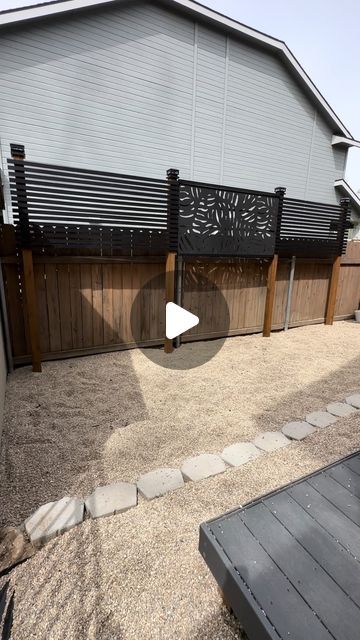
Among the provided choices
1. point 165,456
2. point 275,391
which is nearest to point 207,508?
point 165,456

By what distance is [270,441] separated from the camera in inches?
92.6

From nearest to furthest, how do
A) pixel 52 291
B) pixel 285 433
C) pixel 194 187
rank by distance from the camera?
pixel 285 433 → pixel 52 291 → pixel 194 187

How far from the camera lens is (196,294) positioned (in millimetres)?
4750

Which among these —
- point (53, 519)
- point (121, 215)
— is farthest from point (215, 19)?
point (53, 519)

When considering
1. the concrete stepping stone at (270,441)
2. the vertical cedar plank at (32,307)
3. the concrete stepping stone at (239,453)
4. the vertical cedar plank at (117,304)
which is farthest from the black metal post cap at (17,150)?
the concrete stepping stone at (270,441)

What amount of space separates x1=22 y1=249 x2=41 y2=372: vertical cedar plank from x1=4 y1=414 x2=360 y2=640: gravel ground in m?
2.33

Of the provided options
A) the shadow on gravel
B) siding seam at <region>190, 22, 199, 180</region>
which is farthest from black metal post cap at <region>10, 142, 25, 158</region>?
siding seam at <region>190, 22, 199, 180</region>

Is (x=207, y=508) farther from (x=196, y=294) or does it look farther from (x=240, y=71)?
(x=240, y=71)

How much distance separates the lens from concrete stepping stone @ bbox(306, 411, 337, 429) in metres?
2.60

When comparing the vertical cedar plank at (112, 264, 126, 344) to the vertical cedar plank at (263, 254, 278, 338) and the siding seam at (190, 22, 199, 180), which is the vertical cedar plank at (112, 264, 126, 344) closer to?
the vertical cedar plank at (263, 254, 278, 338)

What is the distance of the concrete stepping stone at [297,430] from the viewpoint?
95.6 inches

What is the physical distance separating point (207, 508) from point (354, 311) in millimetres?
6610

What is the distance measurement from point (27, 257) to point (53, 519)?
2.61 m

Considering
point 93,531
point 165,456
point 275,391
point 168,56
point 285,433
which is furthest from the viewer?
point 168,56
